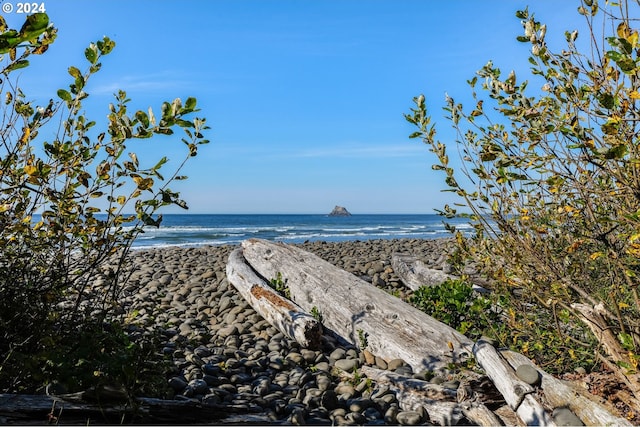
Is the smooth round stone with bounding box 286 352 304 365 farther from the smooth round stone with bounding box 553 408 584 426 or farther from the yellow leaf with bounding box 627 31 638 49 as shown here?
the yellow leaf with bounding box 627 31 638 49

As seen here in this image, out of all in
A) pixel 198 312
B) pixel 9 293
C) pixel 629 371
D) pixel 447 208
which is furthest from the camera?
pixel 198 312

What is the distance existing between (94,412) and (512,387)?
3.28 metres

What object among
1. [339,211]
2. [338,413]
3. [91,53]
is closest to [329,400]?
[338,413]

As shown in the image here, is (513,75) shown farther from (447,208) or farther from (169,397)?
(169,397)

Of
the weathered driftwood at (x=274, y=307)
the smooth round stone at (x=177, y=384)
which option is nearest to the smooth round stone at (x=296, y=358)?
the weathered driftwood at (x=274, y=307)

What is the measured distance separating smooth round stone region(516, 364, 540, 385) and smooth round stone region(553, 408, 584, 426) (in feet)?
0.99

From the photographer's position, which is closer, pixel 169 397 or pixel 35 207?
pixel 35 207

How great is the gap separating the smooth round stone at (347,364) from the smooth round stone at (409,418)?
55.1 inches

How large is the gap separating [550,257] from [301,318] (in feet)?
12.7

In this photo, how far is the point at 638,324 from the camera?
3793 mm

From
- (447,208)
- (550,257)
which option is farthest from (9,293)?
(550,257)

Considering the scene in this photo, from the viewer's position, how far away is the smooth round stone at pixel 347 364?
6.43 metres

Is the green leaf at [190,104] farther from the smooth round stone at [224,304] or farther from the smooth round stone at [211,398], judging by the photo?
the smooth round stone at [224,304]

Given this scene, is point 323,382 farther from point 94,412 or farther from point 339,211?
point 339,211
